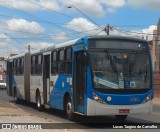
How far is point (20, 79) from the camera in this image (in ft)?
90.1

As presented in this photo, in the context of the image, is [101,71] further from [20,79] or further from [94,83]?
[20,79]

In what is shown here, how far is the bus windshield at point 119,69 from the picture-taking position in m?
14.8

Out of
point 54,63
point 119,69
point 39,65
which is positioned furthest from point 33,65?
point 119,69

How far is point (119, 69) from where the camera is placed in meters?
14.9

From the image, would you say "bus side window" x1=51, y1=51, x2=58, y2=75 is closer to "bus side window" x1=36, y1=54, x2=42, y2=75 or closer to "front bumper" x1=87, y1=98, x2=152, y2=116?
"bus side window" x1=36, y1=54, x2=42, y2=75

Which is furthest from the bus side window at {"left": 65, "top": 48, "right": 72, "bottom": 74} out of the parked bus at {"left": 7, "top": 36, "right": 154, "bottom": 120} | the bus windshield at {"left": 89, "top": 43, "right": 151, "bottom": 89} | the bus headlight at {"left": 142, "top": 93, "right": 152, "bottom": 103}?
the bus headlight at {"left": 142, "top": 93, "right": 152, "bottom": 103}

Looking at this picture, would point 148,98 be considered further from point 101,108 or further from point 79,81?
point 79,81

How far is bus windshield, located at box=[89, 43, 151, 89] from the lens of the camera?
1477 centimetres

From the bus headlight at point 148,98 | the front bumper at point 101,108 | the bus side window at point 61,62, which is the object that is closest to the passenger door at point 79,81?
the front bumper at point 101,108

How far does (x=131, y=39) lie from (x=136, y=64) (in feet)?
3.26

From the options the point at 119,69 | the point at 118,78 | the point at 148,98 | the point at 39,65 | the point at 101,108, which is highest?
the point at 39,65

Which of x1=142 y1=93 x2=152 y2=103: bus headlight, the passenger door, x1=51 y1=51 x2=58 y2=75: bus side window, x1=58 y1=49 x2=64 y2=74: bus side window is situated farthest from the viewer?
x1=51 y1=51 x2=58 y2=75: bus side window

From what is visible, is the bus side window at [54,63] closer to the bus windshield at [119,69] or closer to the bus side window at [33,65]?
the bus side window at [33,65]

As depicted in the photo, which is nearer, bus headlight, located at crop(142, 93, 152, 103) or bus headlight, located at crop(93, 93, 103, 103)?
bus headlight, located at crop(93, 93, 103, 103)
